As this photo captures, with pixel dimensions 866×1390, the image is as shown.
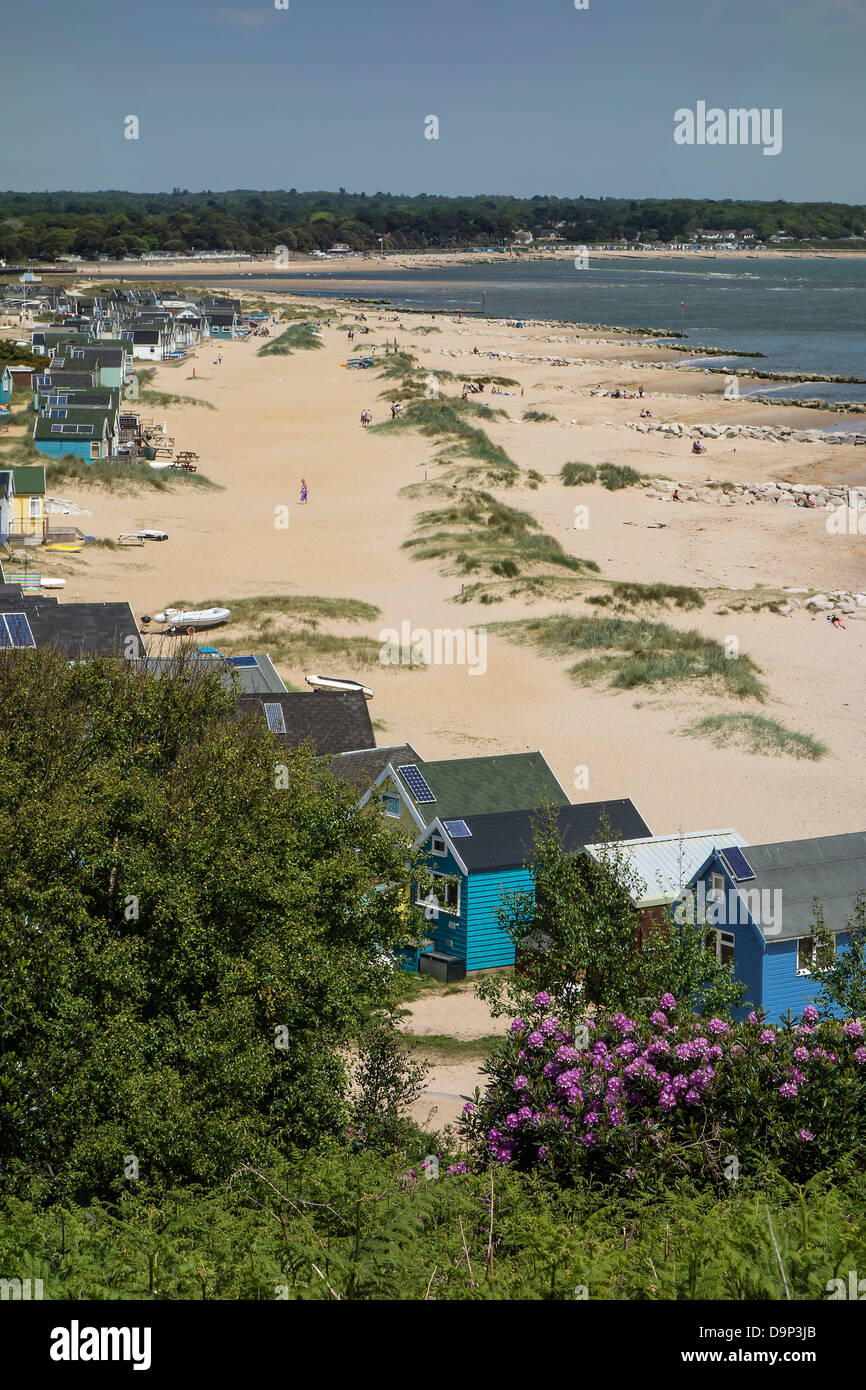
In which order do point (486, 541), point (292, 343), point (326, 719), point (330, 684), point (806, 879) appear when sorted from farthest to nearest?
1. point (292, 343)
2. point (486, 541)
3. point (330, 684)
4. point (326, 719)
5. point (806, 879)

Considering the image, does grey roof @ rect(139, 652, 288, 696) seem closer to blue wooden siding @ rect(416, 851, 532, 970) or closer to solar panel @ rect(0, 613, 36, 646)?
solar panel @ rect(0, 613, 36, 646)

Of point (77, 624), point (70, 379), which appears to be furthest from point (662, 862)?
point (70, 379)

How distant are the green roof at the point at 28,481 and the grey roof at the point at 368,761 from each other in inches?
1066

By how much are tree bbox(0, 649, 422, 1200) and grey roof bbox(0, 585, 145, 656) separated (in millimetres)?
11653

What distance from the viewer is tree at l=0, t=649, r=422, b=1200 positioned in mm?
11039

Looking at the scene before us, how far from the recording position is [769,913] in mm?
18531

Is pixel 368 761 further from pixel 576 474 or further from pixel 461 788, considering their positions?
pixel 576 474

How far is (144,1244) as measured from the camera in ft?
32.0

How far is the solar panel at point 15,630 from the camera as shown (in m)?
25.8

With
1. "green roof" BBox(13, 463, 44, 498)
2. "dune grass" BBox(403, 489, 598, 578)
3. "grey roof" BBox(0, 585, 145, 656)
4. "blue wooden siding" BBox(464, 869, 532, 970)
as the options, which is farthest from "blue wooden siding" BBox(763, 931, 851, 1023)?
"green roof" BBox(13, 463, 44, 498)

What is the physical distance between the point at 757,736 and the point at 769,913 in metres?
13.7

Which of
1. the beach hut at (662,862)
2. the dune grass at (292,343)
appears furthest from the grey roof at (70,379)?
the beach hut at (662,862)

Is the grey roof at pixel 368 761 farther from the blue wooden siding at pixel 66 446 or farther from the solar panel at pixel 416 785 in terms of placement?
the blue wooden siding at pixel 66 446
